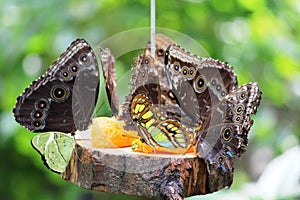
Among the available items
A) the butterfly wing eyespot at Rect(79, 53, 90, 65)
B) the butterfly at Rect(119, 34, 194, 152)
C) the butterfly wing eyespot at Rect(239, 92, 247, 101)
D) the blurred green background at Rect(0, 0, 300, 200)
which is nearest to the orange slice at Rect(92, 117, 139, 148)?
the butterfly at Rect(119, 34, 194, 152)

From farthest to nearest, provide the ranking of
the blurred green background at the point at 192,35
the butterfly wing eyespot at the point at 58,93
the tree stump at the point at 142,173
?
the blurred green background at the point at 192,35 < the butterfly wing eyespot at the point at 58,93 < the tree stump at the point at 142,173

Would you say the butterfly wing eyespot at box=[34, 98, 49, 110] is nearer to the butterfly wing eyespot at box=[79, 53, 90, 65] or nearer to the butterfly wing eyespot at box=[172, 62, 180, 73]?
the butterfly wing eyespot at box=[79, 53, 90, 65]

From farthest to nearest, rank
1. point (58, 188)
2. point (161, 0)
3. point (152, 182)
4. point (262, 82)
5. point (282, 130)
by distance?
point (58, 188) → point (282, 130) → point (262, 82) → point (161, 0) → point (152, 182)

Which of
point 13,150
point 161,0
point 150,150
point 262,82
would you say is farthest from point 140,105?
point 13,150

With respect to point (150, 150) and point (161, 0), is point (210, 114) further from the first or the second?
point (161, 0)

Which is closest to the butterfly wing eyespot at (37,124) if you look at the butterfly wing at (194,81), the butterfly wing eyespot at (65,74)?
the butterfly wing eyespot at (65,74)

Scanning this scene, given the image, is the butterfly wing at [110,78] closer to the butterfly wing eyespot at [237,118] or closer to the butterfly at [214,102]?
the butterfly at [214,102]
